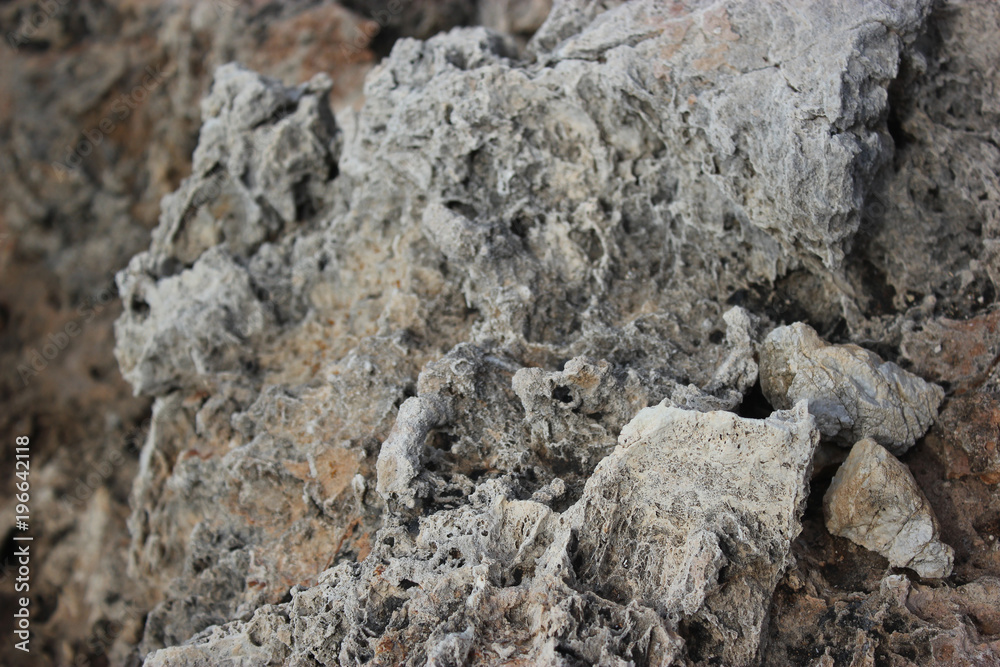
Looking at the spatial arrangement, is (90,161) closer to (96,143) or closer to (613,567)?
(96,143)

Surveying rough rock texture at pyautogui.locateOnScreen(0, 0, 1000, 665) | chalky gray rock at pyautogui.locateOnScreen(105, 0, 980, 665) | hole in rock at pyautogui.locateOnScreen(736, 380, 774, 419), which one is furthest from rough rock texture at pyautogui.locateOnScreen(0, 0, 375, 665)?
hole in rock at pyautogui.locateOnScreen(736, 380, 774, 419)

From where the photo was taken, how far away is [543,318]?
3285mm

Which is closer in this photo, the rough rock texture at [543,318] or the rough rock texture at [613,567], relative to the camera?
the rough rock texture at [613,567]

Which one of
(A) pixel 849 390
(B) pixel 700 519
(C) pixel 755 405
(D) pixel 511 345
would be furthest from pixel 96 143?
(A) pixel 849 390

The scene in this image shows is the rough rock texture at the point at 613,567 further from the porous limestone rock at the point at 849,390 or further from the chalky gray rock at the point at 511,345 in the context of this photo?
the porous limestone rock at the point at 849,390

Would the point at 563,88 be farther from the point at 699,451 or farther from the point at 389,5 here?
the point at 389,5

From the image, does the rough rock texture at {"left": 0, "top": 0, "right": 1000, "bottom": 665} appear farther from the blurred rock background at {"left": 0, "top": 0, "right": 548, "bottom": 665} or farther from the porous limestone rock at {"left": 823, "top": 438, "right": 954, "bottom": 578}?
the blurred rock background at {"left": 0, "top": 0, "right": 548, "bottom": 665}

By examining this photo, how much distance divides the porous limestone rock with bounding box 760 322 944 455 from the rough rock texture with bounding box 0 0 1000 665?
0.12 metres

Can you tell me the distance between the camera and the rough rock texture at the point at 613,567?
7.57ft

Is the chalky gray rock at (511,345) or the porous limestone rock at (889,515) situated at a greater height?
the chalky gray rock at (511,345)

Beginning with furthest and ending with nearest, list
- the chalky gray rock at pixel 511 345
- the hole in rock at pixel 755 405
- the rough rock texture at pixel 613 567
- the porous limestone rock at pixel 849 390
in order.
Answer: the hole in rock at pixel 755 405, the porous limestone rock at pixel 849 390, the chalky gray rock at pixel 511 345, the rough rock texture at pixel 613 567

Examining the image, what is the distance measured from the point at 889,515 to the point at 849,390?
48 cm

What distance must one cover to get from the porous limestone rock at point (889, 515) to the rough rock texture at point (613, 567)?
40 centimetres

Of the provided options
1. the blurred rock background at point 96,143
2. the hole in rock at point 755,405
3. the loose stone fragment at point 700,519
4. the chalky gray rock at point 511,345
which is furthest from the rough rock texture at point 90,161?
the loose stone fragment at point 700,519
